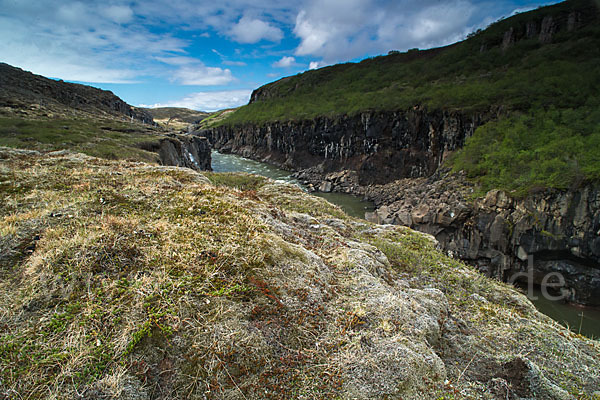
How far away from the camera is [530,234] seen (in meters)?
20.5

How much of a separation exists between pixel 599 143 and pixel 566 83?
16.4 meters

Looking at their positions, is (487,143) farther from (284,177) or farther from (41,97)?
(41,97)

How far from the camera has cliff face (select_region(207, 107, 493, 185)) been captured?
42.4m

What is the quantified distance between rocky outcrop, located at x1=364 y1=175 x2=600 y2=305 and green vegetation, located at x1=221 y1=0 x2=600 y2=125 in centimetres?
1741

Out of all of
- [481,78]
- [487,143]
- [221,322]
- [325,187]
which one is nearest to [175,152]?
[325,187]

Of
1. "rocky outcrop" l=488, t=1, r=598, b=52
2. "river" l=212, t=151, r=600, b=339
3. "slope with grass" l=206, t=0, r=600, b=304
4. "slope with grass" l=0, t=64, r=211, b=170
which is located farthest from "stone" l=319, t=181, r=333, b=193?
"rocky outcrop" l=488, t=1, r=598, b=52

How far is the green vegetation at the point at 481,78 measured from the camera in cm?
3312

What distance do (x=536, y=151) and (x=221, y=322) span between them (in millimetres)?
31596

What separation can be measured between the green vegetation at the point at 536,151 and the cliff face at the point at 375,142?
684 centimetres

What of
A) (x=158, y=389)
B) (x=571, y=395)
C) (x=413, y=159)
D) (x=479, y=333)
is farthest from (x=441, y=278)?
(x=413, y=159)

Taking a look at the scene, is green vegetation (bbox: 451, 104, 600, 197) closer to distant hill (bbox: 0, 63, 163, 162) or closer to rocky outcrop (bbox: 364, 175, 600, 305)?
rocky outcrop (bbox: 364, 175, 600, 305)

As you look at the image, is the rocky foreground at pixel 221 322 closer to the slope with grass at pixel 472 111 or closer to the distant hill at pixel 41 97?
the slope with grass at pixel 472 111

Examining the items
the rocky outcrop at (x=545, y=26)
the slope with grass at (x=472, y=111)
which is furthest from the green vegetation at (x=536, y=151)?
the rocky outcrop at (x=545, y=26)

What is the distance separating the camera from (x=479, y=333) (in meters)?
5.29
